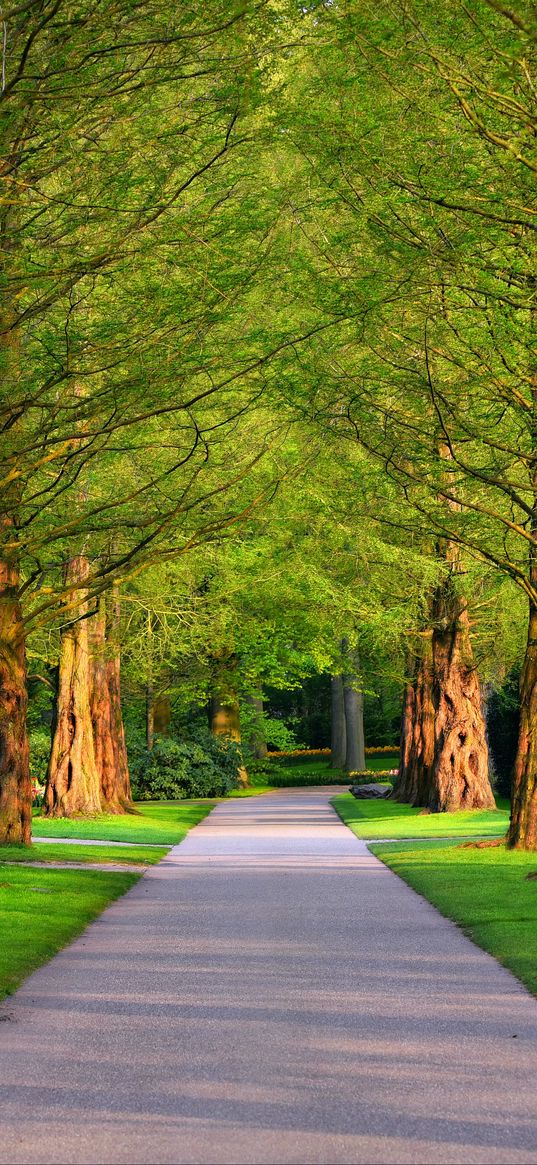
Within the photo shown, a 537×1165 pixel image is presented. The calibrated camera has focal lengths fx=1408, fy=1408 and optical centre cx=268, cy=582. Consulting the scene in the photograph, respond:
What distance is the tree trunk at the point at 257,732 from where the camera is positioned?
55312mm

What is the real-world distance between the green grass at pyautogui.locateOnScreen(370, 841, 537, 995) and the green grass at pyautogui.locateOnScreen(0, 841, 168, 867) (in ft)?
11.1

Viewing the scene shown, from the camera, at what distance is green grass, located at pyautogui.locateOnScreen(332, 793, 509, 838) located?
25.0m

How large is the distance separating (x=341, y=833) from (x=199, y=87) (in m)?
16.2

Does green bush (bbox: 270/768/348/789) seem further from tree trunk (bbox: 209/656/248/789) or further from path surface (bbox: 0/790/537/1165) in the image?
path surface (bbox: 0/790/537/1165)

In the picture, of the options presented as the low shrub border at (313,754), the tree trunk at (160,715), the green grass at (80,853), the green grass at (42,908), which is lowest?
the green grass at (42,908)

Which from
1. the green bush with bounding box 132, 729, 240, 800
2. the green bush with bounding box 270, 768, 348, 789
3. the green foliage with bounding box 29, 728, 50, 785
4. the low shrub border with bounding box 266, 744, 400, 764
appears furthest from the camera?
the low shrub border with bounding box 266, 744, 400, 764

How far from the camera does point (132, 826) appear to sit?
92.2 ft

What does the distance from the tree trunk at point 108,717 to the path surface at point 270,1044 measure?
18.5 meters

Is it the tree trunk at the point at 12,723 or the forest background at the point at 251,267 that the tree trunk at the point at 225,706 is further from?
the tree trunk at the point at 12,723

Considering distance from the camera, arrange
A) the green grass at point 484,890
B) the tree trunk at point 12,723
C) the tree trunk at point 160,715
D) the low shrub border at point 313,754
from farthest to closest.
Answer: the low shrub border at point 313,754, the tree trunk at point 160,715, the tree trunk at point 12,723, the green grass at point 484,890

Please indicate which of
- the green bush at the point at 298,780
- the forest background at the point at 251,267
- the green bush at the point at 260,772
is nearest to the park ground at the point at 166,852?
the forest background at the point at 251,267

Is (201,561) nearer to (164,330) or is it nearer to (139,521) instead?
(139,521)

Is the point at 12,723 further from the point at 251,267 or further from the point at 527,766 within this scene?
the point at 251,267

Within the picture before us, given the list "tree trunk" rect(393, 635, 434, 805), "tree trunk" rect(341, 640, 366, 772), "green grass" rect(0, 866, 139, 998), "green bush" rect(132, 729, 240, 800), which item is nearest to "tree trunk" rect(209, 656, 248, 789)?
"green bush" rect(132, 729, 240, 800)
